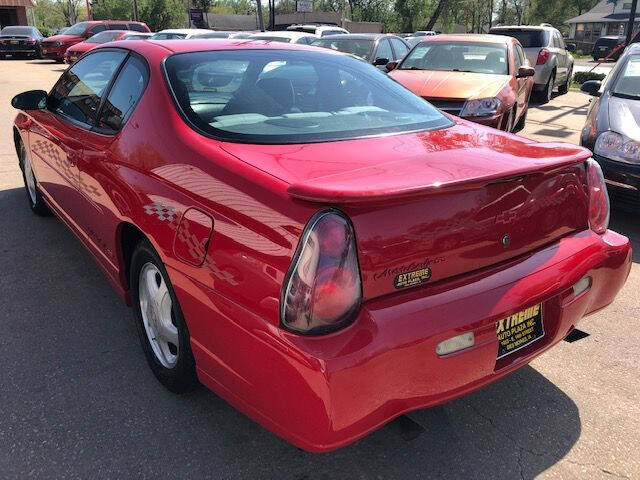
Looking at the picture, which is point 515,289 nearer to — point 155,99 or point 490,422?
point 490,422

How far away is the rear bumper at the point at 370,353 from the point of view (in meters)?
1.78

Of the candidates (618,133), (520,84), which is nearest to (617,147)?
(618,133)

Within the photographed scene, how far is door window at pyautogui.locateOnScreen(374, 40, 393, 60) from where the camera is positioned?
35.0 feet

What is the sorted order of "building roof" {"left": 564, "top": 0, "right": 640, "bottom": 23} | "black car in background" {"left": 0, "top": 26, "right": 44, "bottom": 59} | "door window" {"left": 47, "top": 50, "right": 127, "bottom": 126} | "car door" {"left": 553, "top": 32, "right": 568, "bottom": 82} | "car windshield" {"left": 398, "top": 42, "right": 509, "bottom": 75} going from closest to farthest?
1. "door window" {"left": 47, "top": 50, "right": 127, "bottom": 126}
2. "car windshield" {"left": 398, "top": 42, "right": 509, "bottom": 75}
3. "car door" {"left": 553, "top": 32, "right": 568, "bottom": 82}
4. "black car in background" {"left": 0, "top": 26, "right": 44, "bottom": 59}
5. "building roof" {"left": 564, "top": 0, "right": 640, "bottom": 23}

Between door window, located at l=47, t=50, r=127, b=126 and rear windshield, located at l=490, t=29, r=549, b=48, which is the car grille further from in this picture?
rear windshield, located at l=490, t=29, r=549, b=48

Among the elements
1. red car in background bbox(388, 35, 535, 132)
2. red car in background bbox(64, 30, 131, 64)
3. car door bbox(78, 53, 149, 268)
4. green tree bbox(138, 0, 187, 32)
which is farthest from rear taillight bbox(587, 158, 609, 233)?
green tree bbox(138, 0, 187, 32)

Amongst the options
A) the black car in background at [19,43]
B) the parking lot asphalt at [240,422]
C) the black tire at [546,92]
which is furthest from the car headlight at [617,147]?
the black car in background at [19,43]

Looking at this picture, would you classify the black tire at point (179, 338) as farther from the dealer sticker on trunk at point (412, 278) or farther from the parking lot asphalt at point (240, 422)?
the dealer sticker on trunk at point (412, 278)

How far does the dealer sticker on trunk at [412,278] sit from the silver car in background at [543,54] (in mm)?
12272

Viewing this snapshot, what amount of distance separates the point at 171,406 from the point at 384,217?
145 centimetres

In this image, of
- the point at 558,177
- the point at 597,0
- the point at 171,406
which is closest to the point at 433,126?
the point at 558,177

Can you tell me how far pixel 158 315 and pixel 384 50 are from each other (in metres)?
9.42

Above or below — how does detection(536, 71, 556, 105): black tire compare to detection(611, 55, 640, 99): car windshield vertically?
below

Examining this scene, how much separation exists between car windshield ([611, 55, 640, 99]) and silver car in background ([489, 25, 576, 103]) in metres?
6.90
